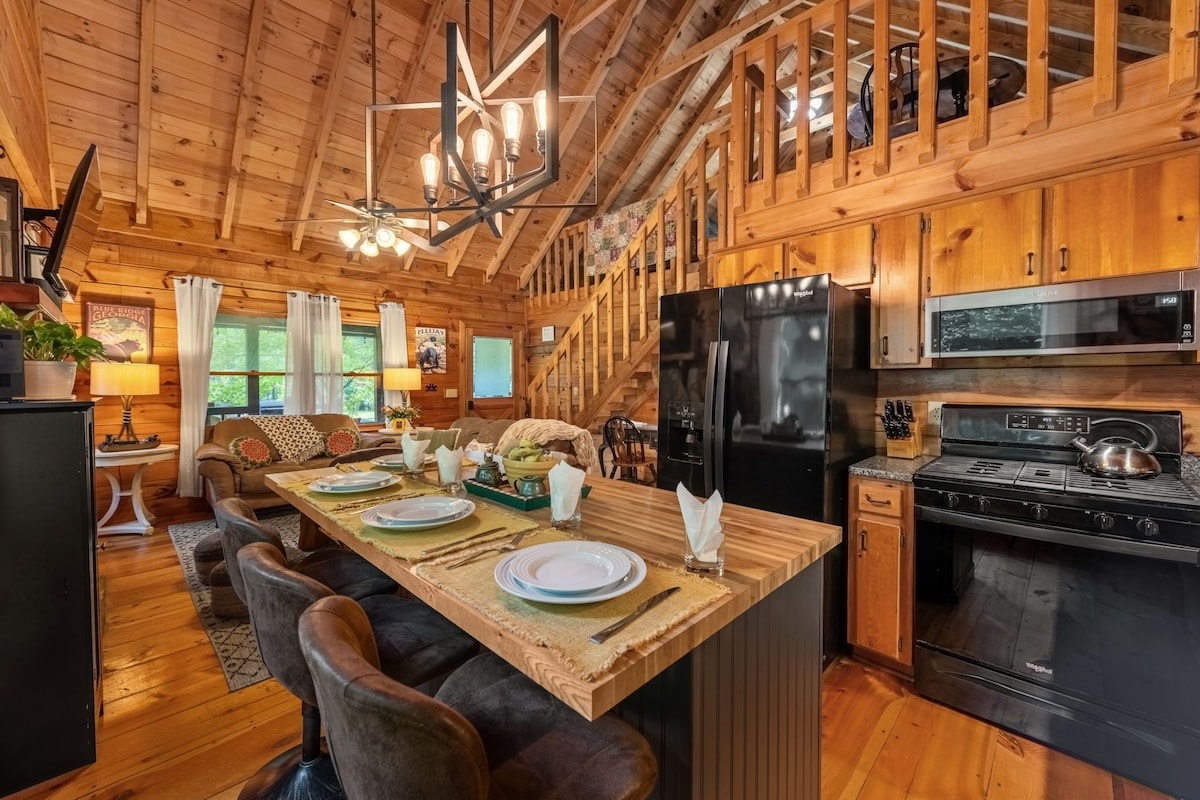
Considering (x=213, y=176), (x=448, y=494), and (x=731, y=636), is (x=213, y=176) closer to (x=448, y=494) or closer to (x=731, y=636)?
(x=448, y=494)

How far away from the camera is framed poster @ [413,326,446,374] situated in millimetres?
6391

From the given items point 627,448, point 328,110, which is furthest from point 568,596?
point 328,110

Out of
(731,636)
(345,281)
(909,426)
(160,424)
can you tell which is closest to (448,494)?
(731,636)

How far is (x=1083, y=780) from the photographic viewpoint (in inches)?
64.2

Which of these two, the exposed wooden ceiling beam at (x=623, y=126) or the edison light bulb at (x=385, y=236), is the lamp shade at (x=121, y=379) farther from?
the exposed wooden ceiling beam at (x=623, y=126)

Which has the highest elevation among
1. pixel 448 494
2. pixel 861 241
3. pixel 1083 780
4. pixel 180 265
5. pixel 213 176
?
pixel 213 176

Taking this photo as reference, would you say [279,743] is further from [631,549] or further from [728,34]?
[728,34]

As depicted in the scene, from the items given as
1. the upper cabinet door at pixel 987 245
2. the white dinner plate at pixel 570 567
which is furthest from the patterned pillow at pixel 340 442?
the upper cabinet door at pixel 987 245

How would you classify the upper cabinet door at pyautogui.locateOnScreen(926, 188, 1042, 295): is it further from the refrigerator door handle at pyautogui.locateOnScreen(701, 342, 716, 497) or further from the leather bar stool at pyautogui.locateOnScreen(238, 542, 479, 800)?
the leather bar stool at pyautogui.locateOnScreen(238, 542, 479, 800)

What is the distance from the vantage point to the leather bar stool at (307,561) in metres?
1.39

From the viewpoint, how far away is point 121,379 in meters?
3.82

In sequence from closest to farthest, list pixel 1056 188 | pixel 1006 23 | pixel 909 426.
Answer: pixel 1056 188
pixel 909 426
pixel 1006 23

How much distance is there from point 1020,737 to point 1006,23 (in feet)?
12.5

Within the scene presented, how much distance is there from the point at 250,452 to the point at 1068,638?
551 centimetres
